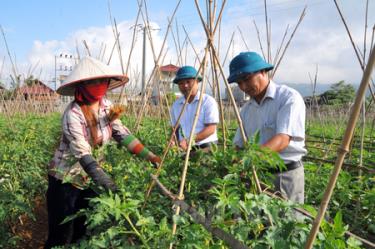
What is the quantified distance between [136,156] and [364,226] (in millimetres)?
1419

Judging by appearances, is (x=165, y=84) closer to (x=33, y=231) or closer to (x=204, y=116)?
(x=204, y=116)

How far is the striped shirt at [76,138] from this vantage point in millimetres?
1940

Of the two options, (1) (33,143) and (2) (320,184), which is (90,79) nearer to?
(2) (320,184)

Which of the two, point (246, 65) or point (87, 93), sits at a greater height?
point (246, 65)

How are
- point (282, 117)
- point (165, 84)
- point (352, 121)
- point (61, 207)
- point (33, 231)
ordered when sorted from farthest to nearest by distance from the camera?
1. point (165, 84)
2. point (33, 231)
3. point (61, 207)
4. point (282, 117)
5. point (352, 121)

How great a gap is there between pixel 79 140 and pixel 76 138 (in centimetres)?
2

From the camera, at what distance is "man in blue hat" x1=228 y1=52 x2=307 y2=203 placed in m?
1.88

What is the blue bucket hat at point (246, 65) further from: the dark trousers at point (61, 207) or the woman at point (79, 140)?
the dark trousers at point (61, 207)

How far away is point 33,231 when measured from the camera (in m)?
3.37

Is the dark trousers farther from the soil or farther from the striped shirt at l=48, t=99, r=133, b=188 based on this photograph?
the soil

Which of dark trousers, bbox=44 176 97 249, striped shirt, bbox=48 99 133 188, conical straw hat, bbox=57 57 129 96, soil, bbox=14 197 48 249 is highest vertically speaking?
conical straw hat, bbox=57 57 129 96

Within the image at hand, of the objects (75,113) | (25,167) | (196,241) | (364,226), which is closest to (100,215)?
(196,241)

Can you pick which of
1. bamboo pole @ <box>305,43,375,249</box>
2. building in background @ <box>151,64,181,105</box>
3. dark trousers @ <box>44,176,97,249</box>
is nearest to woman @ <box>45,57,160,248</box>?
dark trousers @ <box>44,176,97,249</box>

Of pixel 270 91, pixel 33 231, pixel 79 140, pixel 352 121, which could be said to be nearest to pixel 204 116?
pixel 270 91
